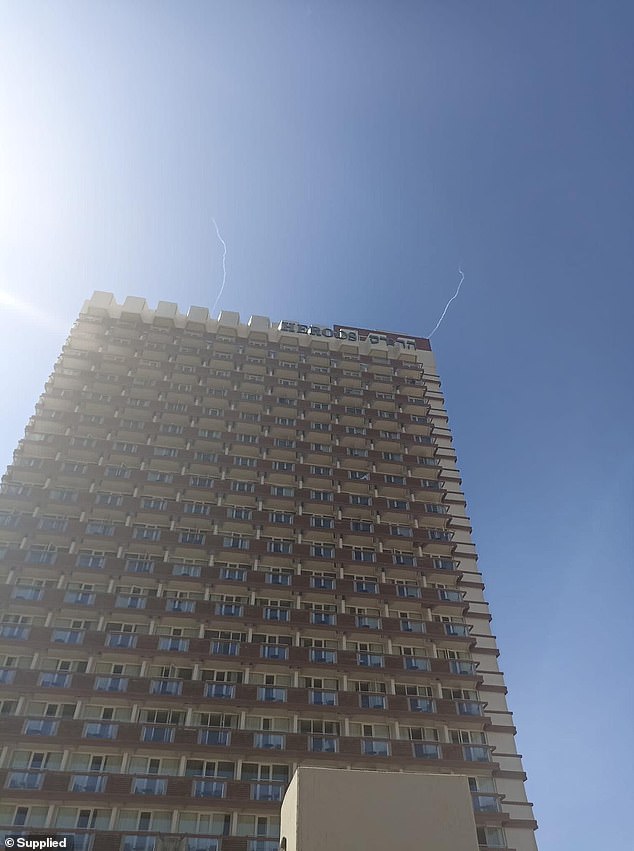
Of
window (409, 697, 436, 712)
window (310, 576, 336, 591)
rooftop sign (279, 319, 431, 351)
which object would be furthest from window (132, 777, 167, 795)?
rooftop sign (279, 319, 431, 351)

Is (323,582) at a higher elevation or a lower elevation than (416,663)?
higher

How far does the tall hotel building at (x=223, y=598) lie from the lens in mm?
42062

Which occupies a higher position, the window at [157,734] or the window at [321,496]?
the window at [321,496]

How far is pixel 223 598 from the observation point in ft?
176

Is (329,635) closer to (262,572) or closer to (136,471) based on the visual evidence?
(262,572)

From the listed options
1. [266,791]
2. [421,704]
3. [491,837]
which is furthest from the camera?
[421,704]

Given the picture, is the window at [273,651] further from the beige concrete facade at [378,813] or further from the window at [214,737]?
the beige concrete facade at [378,813]

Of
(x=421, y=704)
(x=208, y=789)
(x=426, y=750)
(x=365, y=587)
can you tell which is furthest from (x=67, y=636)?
(x=426, y=750)

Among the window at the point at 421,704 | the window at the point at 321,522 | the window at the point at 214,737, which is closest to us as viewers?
the window at the point at 214,737

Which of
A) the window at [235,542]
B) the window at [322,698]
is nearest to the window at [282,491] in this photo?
the window at [235,542]

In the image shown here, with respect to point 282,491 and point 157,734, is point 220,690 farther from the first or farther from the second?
point 282,491

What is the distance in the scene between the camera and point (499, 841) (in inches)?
1655

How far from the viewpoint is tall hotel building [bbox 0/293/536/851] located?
4206 centimetres

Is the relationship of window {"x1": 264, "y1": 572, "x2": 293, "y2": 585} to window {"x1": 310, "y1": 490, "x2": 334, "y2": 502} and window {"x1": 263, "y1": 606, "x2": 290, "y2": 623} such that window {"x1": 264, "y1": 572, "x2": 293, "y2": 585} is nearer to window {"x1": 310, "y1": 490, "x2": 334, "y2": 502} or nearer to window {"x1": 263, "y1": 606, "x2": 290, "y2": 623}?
window {"x1": 263, "y1": 606, "x2": 290, "y2": 623}
